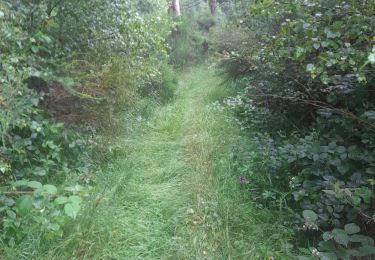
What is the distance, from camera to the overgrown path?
96.3 inches

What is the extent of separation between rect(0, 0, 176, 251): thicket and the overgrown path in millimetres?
249

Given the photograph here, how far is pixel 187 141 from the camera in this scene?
4.48 metres

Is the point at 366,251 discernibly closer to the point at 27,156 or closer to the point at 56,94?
the point at 27,156

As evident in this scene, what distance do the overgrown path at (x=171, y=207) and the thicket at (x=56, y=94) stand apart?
0.25m

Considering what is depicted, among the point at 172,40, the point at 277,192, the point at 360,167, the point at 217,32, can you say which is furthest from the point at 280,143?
the point at 172,40

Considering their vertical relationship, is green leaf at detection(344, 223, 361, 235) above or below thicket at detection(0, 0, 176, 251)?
below

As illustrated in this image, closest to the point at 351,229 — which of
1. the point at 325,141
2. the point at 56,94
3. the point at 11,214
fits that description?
the point at 325,141

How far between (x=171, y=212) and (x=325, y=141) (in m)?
1.47

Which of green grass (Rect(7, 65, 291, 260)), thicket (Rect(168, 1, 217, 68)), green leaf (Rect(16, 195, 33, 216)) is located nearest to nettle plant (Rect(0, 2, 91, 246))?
green leaf (Rect(16, 195, 33, 216))

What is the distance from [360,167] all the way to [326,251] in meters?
0.84

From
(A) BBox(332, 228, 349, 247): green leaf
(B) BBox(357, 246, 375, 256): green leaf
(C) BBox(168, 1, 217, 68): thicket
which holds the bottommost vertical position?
(C) BBox(168, 1, 217, 68): thicket

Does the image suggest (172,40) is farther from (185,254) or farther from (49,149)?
(185,254)

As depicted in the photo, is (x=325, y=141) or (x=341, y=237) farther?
(x=325, y=141)

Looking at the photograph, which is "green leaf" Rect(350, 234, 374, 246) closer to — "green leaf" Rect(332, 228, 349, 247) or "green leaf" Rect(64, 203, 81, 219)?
"green leaf" Rect(332, 228, 349, 247)
